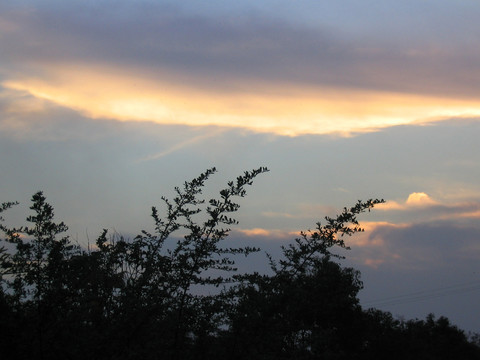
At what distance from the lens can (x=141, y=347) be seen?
930 cm

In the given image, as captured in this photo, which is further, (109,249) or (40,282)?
(109,249)

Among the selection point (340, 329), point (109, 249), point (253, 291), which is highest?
point (109, 249)

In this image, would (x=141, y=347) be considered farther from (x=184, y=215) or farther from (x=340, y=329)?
(x=340, y=329)

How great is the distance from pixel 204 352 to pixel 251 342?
80 centimetres

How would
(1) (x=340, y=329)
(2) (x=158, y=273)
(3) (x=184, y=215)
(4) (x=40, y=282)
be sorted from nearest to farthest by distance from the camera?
(4) (x=40, y=282), (2) (x=158, y=273), (3) (x=184, y=215), (1) (x=340, y=329)

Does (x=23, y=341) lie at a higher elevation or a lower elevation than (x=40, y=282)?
lower

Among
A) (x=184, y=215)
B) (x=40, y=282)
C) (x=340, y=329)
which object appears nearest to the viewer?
(x=40, y=282)

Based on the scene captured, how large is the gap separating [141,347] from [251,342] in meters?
1.78

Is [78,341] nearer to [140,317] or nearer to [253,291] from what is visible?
[140,317]

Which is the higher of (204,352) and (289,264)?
(289,264)

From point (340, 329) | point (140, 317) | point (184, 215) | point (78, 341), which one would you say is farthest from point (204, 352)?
point (340, 329)

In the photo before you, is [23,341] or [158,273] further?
[158,273]

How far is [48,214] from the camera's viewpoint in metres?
10.2

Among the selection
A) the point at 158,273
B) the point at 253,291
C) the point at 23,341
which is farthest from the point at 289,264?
the point at 23,341
